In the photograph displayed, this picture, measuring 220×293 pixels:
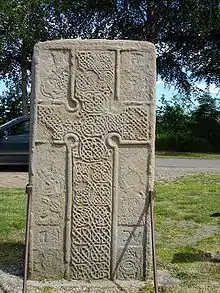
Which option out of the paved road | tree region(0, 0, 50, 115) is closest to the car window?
the paved road

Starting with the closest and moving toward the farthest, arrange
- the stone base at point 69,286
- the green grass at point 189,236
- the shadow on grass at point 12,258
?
the stone base at point 69,286
the green grass at point 189,236
the shadow on grass at point 12,258

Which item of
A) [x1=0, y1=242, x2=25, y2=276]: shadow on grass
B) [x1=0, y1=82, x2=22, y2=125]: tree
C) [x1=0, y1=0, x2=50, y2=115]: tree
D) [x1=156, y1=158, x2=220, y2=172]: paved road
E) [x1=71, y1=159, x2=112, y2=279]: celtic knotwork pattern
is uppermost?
[x1=0, y1=0, x2=50, y2=115]: tree

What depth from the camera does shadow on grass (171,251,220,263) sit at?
5773mm

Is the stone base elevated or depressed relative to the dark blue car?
depressed

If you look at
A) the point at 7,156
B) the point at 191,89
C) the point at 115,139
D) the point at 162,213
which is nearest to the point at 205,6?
the point at 191,89

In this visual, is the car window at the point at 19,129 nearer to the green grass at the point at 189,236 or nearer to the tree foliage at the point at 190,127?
the green grass at the point at 189,236

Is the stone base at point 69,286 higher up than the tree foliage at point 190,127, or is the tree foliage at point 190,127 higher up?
the tree foliage at point 190,127

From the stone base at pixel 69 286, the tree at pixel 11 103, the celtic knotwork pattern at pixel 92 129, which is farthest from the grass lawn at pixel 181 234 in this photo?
the tree at pixel 11 103

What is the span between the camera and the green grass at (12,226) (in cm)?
589

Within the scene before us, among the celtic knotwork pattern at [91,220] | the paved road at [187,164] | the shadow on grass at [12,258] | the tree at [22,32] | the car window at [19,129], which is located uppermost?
the tree at [22,32]

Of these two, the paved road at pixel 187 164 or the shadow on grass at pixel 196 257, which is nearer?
the shadow on grass at pixel 196 257

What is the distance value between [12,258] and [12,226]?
1.56m

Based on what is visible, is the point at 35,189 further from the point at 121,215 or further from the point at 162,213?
the point at 162,213

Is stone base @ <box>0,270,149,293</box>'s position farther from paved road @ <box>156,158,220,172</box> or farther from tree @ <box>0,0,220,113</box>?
tree @ <box>0,0,220,113</box>
